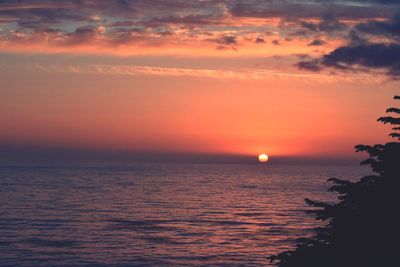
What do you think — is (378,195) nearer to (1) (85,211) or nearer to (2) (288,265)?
(2) (288,265)

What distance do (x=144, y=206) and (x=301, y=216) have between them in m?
24.3

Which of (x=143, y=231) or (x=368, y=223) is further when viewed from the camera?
(x=143, y=231)

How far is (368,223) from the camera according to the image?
39.5ft

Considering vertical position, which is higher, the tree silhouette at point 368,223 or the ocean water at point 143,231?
the tree silhouette at point 368,223

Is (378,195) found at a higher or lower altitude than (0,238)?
higher

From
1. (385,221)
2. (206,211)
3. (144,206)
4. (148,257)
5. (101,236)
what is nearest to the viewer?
(385,221)

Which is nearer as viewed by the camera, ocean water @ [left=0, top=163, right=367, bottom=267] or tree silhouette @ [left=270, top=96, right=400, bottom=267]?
tree silhouette @ [left=270, top=96, right=400, bottom=267]

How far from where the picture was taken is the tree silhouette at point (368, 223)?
Result: 11910 millimetres

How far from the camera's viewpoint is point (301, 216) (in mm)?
79875

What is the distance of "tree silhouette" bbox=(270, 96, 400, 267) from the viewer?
1191 centimetres

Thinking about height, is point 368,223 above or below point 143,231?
above

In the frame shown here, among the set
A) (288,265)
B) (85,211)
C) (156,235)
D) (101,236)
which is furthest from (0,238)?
(288,265)

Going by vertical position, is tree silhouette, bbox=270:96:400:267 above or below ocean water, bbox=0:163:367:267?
above

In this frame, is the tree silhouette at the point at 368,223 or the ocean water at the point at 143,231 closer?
the tree silhouette at the point at 368,223
